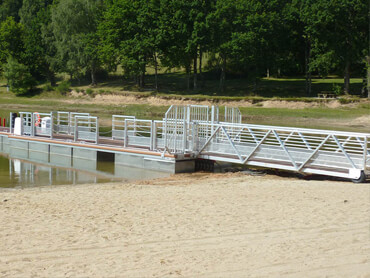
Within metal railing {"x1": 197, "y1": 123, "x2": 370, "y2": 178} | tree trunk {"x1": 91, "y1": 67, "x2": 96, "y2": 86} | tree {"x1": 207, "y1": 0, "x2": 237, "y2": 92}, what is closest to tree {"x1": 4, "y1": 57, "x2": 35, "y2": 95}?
tree trunk {"x1": 91, "y1": 67, "x2": 96, "y2": 86}

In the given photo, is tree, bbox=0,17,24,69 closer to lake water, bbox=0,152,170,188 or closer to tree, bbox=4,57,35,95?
tree, bbox=4,57,35,95

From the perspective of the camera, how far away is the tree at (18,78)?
62.7 metres

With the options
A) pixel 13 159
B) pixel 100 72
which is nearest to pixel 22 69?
pixel 100 72

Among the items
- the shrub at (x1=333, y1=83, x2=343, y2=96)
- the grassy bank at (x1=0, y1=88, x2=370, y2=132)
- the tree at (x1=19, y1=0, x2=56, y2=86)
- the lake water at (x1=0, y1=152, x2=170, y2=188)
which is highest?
the tree at (x1=19, y1=0, x2=56, y2=86)

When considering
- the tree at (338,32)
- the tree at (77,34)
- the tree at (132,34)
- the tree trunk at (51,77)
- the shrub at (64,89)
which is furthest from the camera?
the tree trunk at (51,77)

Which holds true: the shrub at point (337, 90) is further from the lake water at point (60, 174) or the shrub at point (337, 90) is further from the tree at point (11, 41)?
the tree at point (11, 41)

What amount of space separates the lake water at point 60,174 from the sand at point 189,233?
146 inches

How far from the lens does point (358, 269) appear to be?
20.5ft

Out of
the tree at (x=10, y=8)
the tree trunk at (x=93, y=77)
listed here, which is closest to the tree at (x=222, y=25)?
the tree trunk at (x=93, y=77)

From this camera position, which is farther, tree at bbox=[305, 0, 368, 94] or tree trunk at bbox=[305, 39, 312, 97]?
tree trunk at bbox=[305, 39, 312, 97]

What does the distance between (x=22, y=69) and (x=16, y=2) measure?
38.8 m

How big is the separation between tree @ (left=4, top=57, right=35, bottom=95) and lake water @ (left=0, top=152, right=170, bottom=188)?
152 feet

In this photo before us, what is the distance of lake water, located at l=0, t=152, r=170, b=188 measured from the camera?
16078mm

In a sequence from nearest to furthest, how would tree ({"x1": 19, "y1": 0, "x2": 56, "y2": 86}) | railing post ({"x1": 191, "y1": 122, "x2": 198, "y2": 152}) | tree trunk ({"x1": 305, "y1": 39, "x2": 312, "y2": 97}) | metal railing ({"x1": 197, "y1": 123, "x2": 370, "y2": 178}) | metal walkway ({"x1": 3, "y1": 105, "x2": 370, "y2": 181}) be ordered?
metal railing ({"x1": 197, "y1": 123, "x2": 370, "y2": 178}) < metal walkway ({"x1": 3, "y1": 105, "x2": 370, "y2": 181}) < railing post ({"x1": 191, "y1": 122, "x2": 198, "y2": 152}) < tree trunk ({"x1": 305, "y1": 39, "x2": 312, "y2": 97}) < tree ({"x1": 19, "y1": 0, "x2": 56, "y2": 86})
